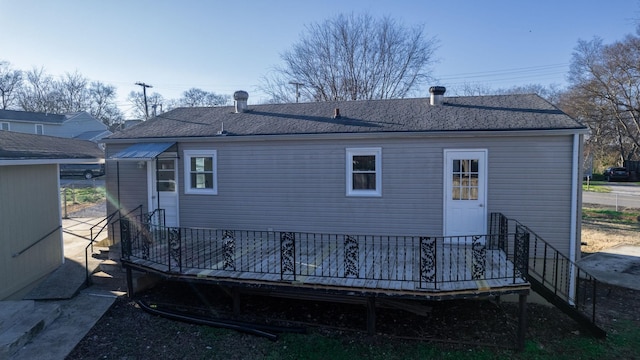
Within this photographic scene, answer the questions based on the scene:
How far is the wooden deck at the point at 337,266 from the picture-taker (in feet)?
19.4

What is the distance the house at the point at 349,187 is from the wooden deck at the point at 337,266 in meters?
0.04

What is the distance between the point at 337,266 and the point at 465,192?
343 cm

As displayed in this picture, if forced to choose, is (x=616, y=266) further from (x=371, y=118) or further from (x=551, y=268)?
(x=371, y=118)

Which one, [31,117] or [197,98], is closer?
[31,117]

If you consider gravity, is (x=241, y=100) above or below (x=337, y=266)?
above

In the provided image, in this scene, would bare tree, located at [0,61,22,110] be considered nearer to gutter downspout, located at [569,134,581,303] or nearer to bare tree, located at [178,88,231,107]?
bare tree, located at [178,88,231,107]

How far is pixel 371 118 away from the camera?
30.9ft

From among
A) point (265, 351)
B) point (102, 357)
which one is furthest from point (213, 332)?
point (102, 357)

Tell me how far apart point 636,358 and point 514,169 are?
3.74 m

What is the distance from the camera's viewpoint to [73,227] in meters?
13.9

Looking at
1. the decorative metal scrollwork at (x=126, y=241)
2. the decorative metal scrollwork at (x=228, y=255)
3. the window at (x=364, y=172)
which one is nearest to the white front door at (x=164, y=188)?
the decorative metal scrollwork at (x=126, y=241)

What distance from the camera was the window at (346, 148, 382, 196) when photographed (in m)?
8.66

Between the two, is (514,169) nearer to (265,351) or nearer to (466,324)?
(466,324)

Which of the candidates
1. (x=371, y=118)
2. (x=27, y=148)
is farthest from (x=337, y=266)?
(x=27, y=148)
